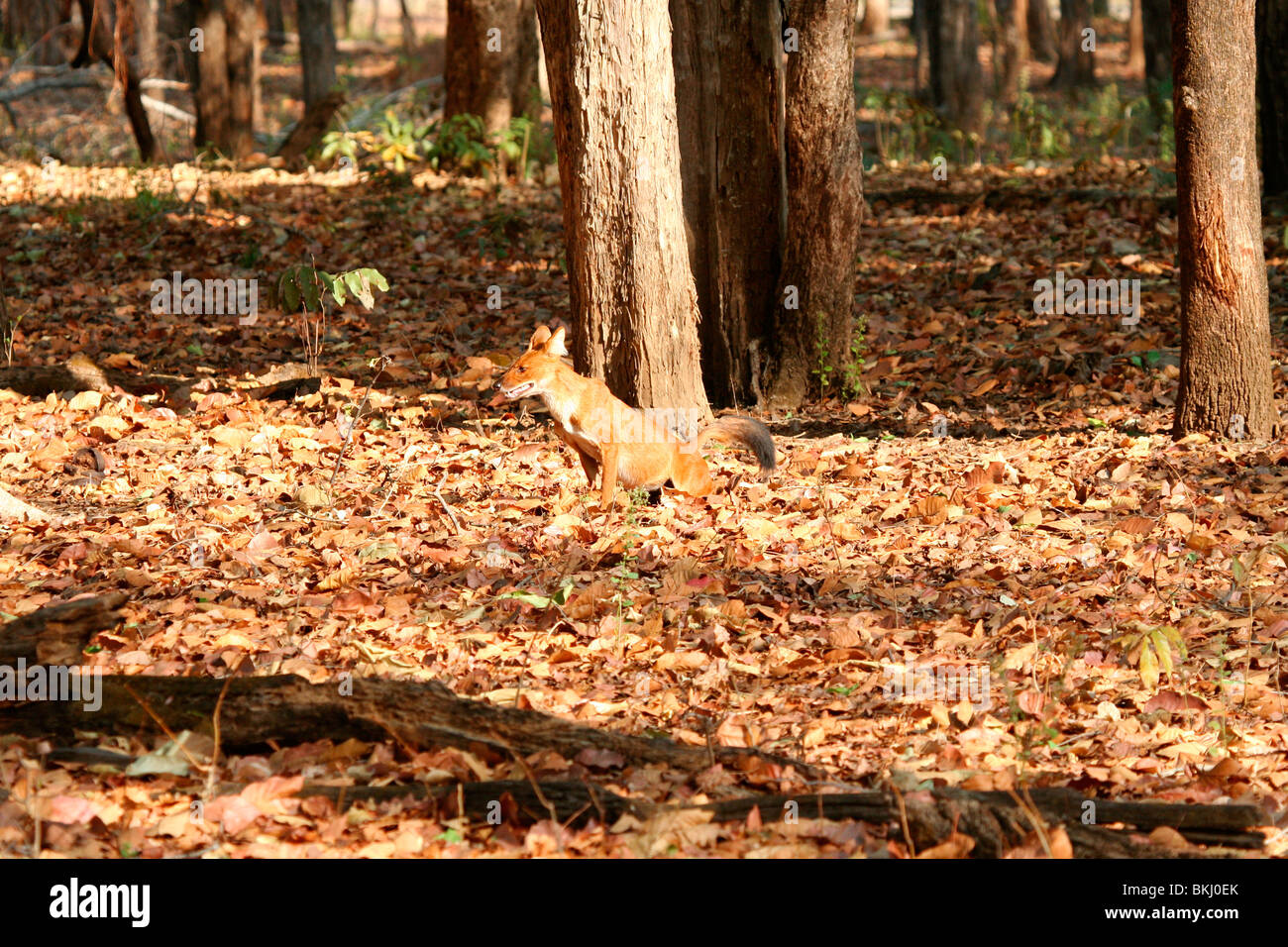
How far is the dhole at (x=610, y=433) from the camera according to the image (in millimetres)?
6773

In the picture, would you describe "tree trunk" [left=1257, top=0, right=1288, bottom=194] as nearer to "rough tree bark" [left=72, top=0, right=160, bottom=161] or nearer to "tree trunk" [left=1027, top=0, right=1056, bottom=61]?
"rough tree bark" [left=72, top=0, right=160, bottom=161]

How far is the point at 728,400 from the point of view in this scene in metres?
9.14

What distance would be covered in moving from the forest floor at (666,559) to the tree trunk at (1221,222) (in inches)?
13.2

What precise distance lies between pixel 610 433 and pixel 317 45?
52.0 feet

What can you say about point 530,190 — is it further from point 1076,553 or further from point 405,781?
point 405,781

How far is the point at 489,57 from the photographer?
1444cm

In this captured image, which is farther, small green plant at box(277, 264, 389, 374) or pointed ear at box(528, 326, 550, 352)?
small green plant at box(277, 264, 389, 374)

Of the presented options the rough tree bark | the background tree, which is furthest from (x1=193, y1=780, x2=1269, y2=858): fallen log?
the background tree

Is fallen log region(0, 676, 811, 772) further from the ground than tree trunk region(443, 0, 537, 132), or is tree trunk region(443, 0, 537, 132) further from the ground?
tree trunk region(443, 0, 537, 132)

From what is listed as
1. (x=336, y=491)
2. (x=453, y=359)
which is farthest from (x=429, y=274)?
(x=336, y=491)

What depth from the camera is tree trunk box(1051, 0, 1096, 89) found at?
29297 mm

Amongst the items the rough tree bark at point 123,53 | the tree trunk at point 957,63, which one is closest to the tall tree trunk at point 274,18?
the rough tree bark at point 123,53

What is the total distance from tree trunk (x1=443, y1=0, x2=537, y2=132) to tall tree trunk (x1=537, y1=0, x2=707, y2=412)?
7.56 meters

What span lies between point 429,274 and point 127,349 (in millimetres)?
3014
